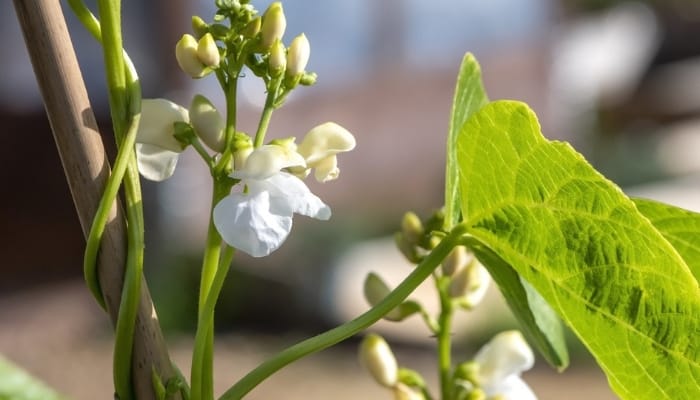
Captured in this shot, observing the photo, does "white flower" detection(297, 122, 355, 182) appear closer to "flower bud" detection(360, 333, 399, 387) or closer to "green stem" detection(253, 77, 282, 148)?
"green stem" detection(253, 77, 282, 148)

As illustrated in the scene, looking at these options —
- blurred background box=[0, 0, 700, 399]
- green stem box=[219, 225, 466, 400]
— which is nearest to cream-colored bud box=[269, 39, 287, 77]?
green stem box=[219, 225, 466, 400]

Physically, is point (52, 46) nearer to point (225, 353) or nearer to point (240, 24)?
point (240, 24)

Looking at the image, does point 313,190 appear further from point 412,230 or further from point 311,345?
point 311,345

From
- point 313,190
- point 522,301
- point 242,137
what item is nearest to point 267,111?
point 242,137

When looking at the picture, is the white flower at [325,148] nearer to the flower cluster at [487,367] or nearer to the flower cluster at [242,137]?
the flower cluster at [242,137]

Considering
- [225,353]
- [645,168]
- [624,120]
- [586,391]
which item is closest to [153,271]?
[225,353]

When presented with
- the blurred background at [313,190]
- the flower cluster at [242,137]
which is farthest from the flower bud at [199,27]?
the blurred background at [313,190]
